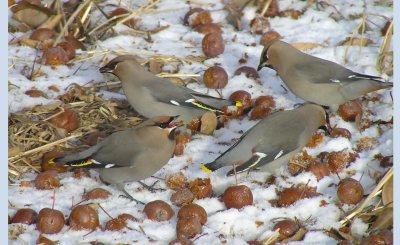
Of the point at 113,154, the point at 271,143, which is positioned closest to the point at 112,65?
the point at 113,154

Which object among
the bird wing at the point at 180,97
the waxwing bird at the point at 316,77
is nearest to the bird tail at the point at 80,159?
the bird wing at the point at 180,97

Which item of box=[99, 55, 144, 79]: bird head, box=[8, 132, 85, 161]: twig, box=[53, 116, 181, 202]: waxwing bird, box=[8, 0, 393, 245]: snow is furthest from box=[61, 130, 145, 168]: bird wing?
box=[99, 55, 144, 79]: bird head

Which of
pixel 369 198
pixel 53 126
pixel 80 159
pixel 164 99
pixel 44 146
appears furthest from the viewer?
pixel 164 99

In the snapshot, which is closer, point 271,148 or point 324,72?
point 271,148

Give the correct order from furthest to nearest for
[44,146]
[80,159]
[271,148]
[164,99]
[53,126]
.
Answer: [164,99] → [53,126] → [44,146] → [271,148] → [80,159]

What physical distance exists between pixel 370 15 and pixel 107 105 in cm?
259

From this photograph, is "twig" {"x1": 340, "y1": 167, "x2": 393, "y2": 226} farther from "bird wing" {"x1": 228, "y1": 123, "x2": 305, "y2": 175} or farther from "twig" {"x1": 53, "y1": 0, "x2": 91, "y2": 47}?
"twig" {"x1": 53, "y1": 0, "x2": 91, "y2": 47}

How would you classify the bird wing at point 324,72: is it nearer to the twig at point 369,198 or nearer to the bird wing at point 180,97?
the bird wing at point 180,97

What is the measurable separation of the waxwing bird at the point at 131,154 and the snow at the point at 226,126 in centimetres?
14

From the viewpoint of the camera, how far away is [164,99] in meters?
5.56

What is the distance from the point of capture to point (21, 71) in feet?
20.0

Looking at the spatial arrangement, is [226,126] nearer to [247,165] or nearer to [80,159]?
[247,165]

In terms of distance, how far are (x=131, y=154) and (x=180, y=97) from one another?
896mm

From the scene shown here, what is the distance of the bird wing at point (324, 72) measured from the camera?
5.62m
